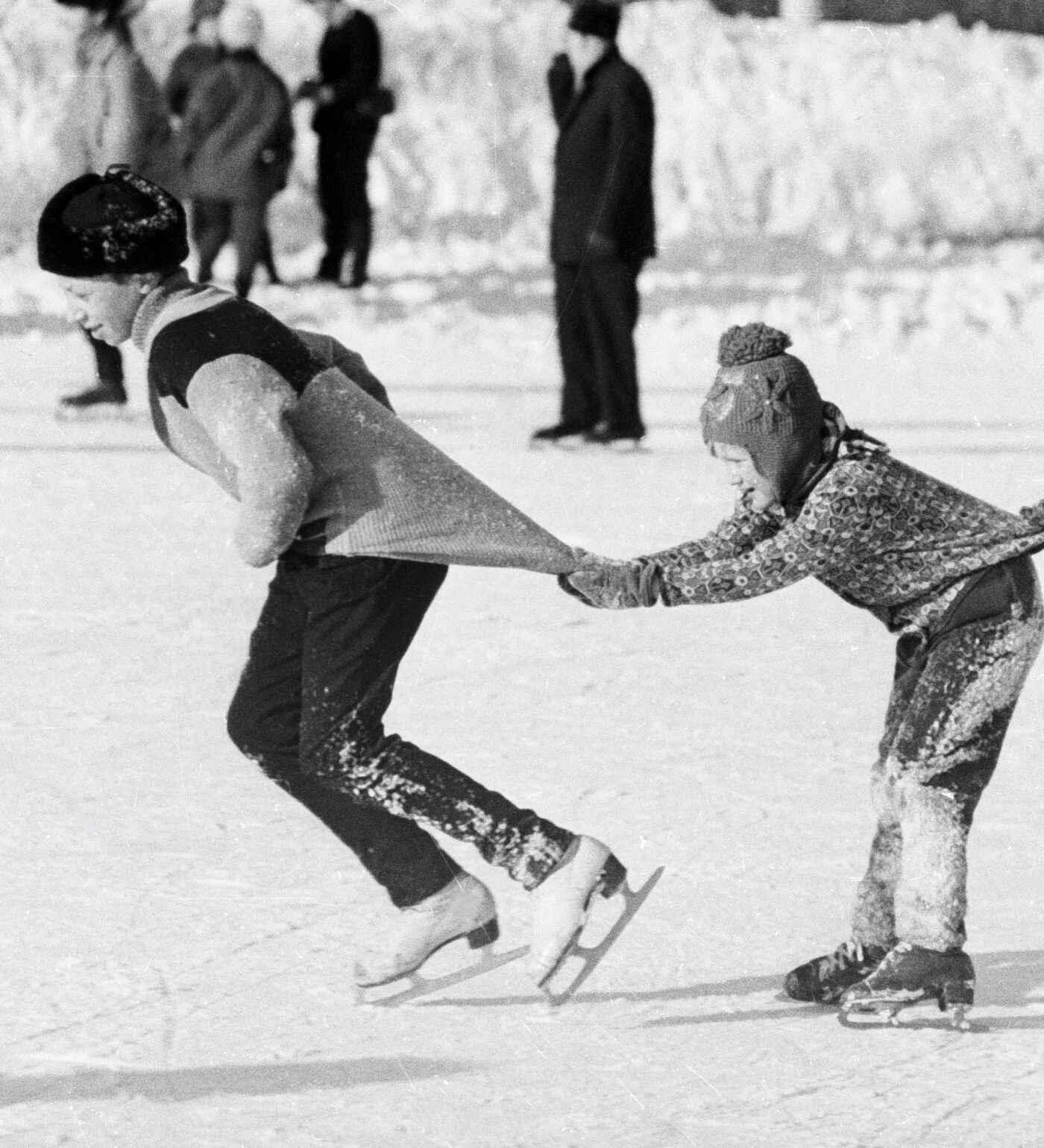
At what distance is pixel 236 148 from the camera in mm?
11961

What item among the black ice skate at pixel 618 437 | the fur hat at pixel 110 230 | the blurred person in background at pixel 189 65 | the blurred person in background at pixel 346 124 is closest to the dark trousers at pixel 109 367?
the black ice skate at pixel 618 437

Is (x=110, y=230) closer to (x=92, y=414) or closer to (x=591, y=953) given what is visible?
(x=591, y=953)

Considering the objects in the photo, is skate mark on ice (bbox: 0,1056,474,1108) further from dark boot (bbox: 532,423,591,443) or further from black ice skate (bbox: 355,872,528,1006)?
dark boot (bbox: 532,423,591,443)

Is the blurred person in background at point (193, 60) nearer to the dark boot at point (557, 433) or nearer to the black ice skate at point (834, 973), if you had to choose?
the dark boot at point (557, 433)

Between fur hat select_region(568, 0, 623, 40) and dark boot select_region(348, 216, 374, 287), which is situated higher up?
fur hat select_region(568, 0, 623, 40)

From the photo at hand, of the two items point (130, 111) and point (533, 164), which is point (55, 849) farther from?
point (533, 164)

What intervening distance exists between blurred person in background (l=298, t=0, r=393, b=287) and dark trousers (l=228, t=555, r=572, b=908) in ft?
35.5

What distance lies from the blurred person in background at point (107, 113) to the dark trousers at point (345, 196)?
14.1ft

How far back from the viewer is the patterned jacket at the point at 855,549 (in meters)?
3.48

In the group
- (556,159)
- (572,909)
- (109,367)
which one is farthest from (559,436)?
(572,909)

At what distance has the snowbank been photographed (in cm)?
1783

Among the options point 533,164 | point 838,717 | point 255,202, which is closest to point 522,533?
point 838,717

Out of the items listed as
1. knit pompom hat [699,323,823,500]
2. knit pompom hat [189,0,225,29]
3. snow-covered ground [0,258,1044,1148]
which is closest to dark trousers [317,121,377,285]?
knit pompom hat [189,0,225,29]

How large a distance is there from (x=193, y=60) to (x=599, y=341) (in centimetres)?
414
